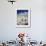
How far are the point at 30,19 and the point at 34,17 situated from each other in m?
0.19

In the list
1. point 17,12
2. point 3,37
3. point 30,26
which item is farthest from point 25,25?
point 3,37

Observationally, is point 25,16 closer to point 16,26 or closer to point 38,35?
point 16,26

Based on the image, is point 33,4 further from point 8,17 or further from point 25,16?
point 8,17

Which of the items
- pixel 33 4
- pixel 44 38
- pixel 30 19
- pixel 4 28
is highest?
pixel 33 4

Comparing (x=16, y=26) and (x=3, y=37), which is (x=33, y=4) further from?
(x=3, y=37)

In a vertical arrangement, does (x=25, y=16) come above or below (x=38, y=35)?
above

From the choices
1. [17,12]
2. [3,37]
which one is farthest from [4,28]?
[17,12]

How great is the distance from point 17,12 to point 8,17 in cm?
43

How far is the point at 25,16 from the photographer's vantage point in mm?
5719

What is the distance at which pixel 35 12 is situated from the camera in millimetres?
5727

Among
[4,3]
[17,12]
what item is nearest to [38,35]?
[17,12]

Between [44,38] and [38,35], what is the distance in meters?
0.30

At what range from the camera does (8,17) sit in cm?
566

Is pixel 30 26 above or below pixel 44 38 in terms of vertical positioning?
above
